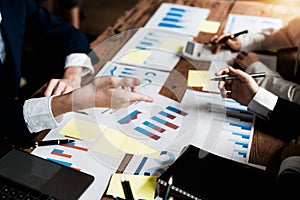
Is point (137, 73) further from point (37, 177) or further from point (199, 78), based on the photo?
point (37, 177)

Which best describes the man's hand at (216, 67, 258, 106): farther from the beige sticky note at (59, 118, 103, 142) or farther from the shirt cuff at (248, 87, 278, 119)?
the beige sticky note at (59, 118, 103, 142)

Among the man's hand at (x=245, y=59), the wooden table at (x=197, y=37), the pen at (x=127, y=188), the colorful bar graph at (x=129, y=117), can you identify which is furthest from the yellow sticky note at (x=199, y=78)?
the pen at (x=127, y=188)

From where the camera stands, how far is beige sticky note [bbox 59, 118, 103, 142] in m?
1.11

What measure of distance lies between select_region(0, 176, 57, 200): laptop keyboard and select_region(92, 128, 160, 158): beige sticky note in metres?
0.20

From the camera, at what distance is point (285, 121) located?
3.90 ft

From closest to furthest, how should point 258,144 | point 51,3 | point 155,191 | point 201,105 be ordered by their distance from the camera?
point 155,191
point 258,144
point 201,105
point 51,3

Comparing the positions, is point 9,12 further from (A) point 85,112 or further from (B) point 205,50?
(B) point 205,50

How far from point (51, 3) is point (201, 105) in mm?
2203

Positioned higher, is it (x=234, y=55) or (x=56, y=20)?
(x=56, y=20)

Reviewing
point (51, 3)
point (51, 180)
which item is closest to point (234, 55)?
point (51, 180)

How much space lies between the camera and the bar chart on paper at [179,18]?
5.65 ft

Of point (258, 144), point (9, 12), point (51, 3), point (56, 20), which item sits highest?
point (9, 12)

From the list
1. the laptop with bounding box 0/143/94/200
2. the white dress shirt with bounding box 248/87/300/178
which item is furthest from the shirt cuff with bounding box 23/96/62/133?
the white dress shirt with bounding box 248/87/300/178

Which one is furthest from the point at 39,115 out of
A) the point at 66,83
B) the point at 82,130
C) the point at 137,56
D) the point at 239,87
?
the point at 239,87
